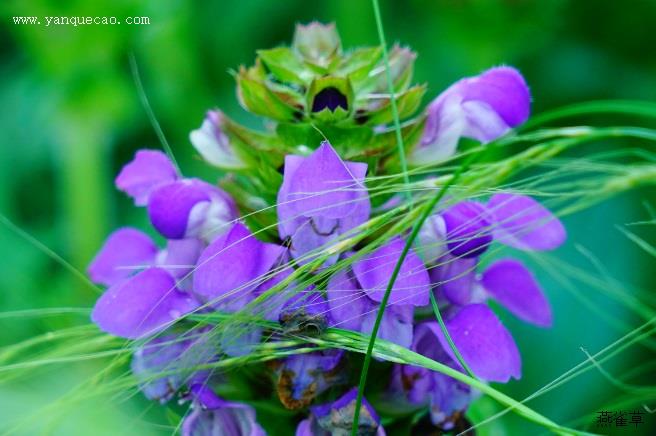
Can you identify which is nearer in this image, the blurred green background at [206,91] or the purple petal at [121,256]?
the purple petal at [121,256]

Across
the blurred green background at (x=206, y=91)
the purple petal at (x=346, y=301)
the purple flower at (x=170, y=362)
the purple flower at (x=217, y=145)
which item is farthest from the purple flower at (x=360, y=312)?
the blurred green background at (x=206, y=91)

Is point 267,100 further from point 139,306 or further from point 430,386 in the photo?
point 430,386

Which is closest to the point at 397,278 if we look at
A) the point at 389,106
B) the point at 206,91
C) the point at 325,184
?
the point at 325,184

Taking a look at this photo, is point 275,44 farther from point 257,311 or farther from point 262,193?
point 257,311

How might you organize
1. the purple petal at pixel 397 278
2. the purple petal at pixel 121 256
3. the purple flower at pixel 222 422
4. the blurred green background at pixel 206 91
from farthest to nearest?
the blurred green background at pixel 206 91
the purple petal at pixel 121 256
the purple flower at pixel 222 422
the purple petal at pixel 397 278

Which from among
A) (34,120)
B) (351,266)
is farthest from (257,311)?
(34,120)

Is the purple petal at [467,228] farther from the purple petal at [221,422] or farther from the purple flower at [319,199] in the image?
the purple petal at [221,422]

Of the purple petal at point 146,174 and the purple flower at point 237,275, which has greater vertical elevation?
the purple petal at point 146,174

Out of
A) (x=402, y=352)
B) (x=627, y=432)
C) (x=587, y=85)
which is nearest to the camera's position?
(x=402, y=352)
